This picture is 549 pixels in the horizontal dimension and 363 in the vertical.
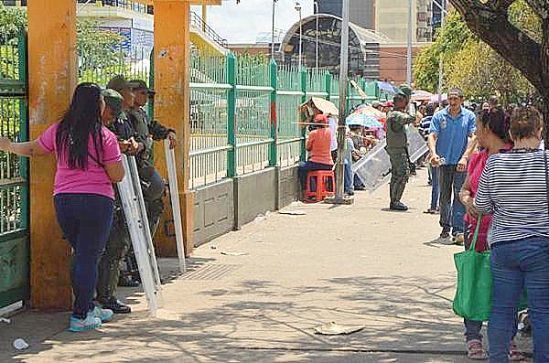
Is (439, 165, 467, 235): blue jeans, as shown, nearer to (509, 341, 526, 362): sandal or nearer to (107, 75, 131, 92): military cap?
(107, 75, 131, 92): military cap

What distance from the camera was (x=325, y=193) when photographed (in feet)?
58.0

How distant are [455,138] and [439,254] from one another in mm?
1616

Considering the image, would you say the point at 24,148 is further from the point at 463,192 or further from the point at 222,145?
the point at 222,145

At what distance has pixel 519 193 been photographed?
5.78 meters

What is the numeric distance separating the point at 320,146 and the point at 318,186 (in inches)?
28.6

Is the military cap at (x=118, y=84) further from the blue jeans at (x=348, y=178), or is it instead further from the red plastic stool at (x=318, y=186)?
the blue jeans at (x=348, y=178)

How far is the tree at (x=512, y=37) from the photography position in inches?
279

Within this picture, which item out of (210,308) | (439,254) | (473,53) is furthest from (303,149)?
(473,53)

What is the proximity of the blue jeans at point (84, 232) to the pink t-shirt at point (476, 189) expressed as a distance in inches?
102

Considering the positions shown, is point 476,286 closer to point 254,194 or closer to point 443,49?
point 254,194

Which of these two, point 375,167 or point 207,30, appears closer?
point 375,167

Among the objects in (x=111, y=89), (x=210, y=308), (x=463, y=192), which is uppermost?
(x=111, y=89)

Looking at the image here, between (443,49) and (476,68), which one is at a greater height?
(443,49)

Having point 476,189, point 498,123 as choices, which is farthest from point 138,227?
point 498,123
